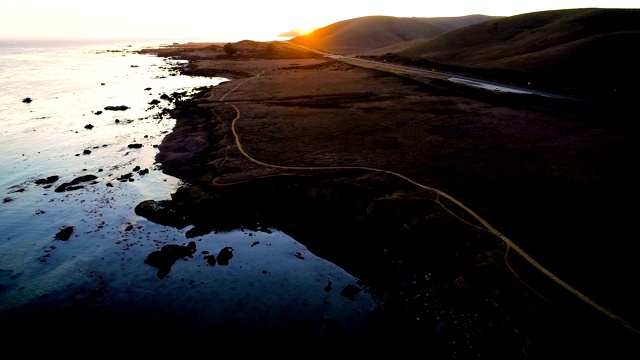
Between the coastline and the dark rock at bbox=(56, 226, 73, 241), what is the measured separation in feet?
16.7

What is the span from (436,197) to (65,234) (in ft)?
85.0

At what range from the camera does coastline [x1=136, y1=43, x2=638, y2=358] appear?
653 inches

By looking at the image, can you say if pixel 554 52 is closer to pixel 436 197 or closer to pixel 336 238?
pixel 436 197

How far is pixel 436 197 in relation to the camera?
24672 mm

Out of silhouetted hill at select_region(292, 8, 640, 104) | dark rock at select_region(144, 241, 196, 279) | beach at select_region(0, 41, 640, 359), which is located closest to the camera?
beach at select_region(0, 41, 640, 359)

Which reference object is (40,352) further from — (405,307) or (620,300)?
(620,300)

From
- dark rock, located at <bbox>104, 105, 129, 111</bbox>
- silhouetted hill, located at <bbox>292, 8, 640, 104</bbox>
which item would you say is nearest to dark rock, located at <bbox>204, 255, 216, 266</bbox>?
dark rock, located at <bbox>104, 105, 129, 111</bbox>

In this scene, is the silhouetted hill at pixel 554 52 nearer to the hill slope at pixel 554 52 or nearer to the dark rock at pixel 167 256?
the hill slope at pixel 554 52

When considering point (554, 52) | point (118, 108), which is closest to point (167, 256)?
point (118, 108)

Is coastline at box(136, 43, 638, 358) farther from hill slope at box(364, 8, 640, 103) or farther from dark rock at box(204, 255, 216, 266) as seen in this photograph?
hill slope at box(364, 8, 640, 103)

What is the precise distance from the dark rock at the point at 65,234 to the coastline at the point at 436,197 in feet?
16.7

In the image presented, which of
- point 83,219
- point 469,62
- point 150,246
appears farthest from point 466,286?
point 469,62

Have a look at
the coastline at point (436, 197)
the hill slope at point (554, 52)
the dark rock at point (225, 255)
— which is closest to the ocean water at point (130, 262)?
the dark rock at point (225, 255)

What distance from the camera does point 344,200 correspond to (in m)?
26.5
